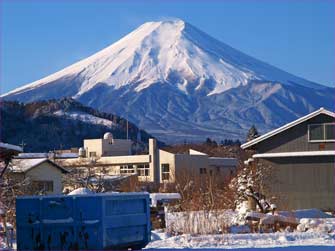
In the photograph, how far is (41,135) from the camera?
14512 centimetres

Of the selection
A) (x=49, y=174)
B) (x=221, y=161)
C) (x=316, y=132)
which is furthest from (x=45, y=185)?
(x=221, y=161)

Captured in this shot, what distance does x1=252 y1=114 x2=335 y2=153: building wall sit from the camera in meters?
33.2

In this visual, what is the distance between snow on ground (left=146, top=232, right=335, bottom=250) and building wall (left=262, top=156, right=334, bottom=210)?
47.7 ft

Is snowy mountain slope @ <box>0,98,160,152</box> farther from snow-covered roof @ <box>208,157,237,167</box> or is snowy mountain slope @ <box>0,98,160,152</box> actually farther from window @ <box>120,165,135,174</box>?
snow-covered roof @ <box>208,157,237,167</box>

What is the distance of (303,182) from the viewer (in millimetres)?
33250

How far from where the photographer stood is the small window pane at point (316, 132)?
33375 millimetres

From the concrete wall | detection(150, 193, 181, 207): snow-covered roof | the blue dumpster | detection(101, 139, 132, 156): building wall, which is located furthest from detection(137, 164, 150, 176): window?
the blue dumpster

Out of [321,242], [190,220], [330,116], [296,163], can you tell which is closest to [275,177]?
[296,163]

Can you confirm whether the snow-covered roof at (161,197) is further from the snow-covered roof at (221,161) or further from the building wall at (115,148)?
the building wall at (115,148)

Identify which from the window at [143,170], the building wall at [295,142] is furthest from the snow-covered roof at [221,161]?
the building wall at [295,142]

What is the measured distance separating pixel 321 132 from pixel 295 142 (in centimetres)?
131

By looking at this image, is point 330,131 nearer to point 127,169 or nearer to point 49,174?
point 49,174

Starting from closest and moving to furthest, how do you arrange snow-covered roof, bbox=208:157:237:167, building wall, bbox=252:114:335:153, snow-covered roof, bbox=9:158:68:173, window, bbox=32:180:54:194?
1. building wall, bbox=252:114:335:153
2. snow-covered roof, bbox=9:158:68:173
3. window, bbox=32:180:54:194
4. snow-covered roof, bbox=208:157:237:167

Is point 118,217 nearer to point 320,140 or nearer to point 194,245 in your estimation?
point 194,245
